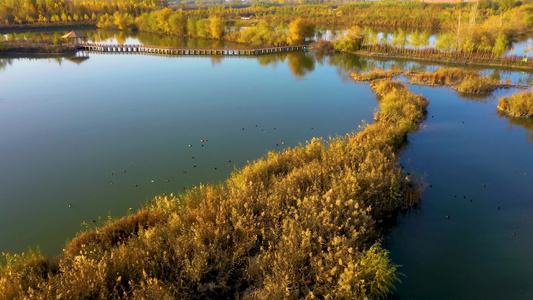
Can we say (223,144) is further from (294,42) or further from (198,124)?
(294,42)

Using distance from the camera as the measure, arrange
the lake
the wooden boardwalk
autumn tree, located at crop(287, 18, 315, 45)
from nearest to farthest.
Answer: the lake < the wooden boardwalk < autumn tree, located at crop(287, 18, 315, 45)

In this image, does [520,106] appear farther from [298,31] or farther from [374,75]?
[298,31]

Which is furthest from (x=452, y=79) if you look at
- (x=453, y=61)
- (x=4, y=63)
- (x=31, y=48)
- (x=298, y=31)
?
(x=31, y=48)

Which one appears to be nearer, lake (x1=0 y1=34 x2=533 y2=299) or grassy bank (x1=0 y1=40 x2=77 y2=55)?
lake (x1=0 y1=34 x2=533 y2=299)

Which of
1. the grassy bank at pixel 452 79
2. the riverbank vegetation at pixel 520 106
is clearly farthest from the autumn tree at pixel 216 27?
the riverbank vegetation at pixel 520 106

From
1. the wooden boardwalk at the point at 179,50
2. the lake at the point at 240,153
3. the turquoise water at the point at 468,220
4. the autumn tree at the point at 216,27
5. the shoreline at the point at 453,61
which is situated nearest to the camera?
the turquoise water at the point at 468,220

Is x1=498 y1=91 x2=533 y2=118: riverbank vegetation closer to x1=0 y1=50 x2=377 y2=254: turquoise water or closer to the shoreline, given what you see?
x1=0 y1=50 x2=377 y2=254: turquoise water

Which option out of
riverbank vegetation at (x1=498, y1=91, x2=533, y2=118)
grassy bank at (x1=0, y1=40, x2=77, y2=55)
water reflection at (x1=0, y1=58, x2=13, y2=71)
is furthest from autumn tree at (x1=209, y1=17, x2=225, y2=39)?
riverbank vegetation at (x1=498, y1=91, x2=533, y2=118)

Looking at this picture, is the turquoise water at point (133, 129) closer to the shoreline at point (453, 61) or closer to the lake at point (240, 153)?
the lake at point (240, 153)

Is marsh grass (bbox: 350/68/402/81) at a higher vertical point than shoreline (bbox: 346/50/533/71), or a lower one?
lower
